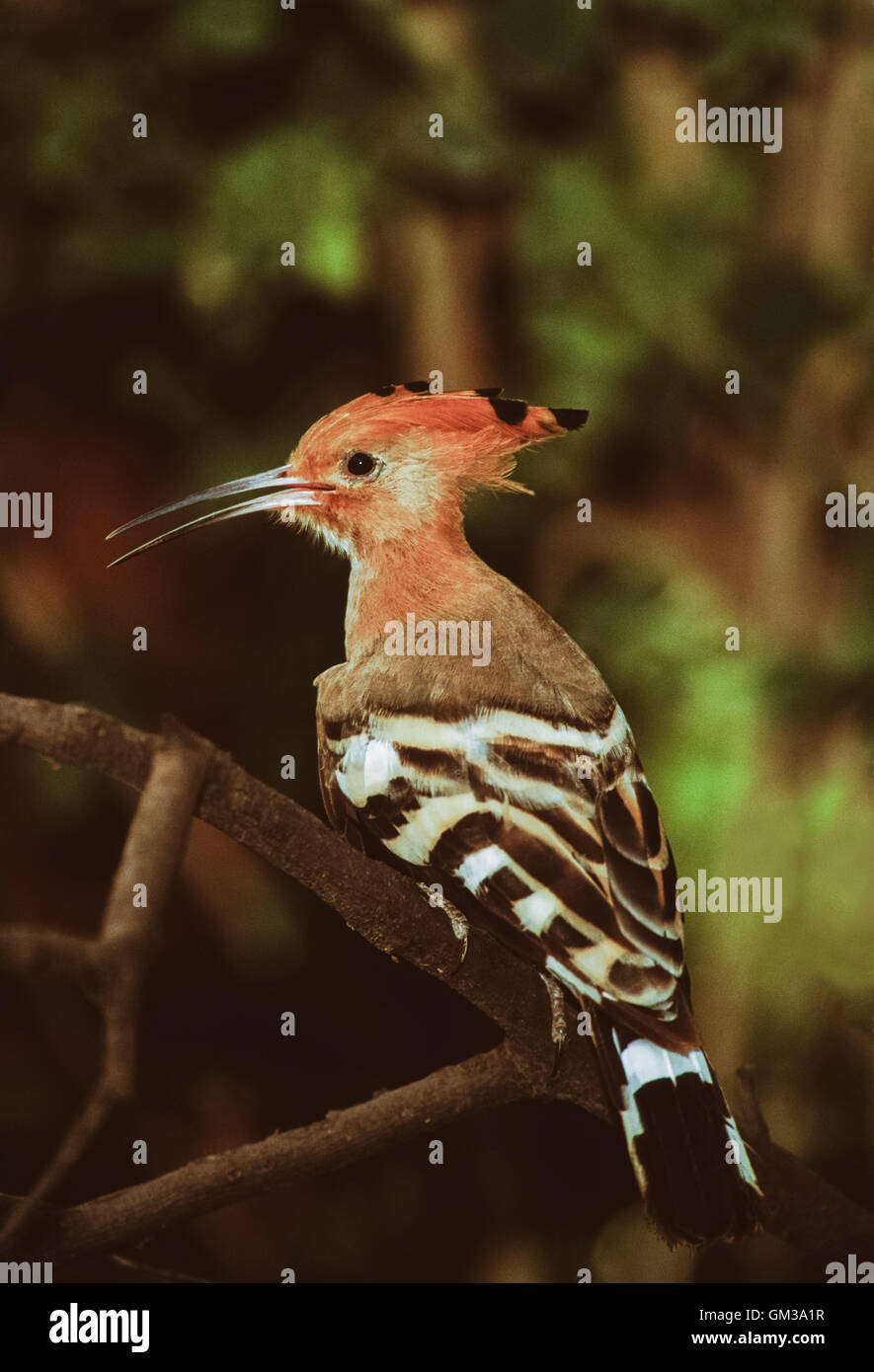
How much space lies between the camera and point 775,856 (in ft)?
5.61

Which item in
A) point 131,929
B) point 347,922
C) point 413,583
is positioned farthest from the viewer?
point 413,583

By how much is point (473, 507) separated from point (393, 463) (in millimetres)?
116

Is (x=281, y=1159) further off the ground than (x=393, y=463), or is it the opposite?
(x=393, y=463)

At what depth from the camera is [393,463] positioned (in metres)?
1.60

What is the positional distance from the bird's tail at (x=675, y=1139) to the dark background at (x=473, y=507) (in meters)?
0.26

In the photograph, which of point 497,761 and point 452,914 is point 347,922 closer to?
point 452,914

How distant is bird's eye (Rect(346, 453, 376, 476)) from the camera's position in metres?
1.60

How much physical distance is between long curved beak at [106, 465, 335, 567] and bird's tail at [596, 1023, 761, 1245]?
2.31ft

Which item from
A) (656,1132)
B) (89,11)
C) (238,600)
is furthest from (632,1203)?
(89,11)

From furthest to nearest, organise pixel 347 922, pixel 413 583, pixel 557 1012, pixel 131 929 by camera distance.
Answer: pixel 413 583 → pixel 557 1012 → pixel 347 922 → pixel 131 929

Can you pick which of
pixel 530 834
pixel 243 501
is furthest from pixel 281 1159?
pixel 243 501

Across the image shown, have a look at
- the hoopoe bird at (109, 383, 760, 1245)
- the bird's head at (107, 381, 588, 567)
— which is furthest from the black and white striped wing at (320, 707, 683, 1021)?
the bird's head at (107, 381, 588, 567)

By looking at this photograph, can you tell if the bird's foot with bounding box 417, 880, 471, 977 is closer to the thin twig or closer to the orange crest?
the thin twig

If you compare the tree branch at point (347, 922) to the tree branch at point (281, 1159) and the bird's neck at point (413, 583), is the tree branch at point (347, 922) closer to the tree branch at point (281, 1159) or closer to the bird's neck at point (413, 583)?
the tree branch at point (281, 1159)
